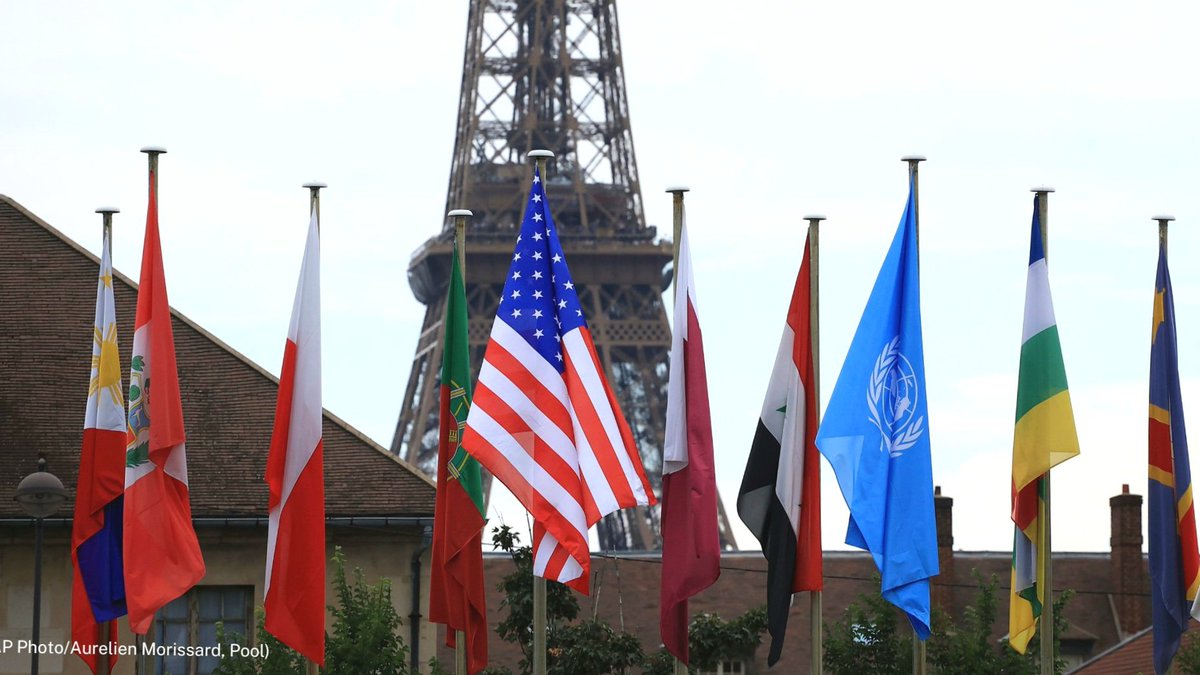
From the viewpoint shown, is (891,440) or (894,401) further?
(894,401)

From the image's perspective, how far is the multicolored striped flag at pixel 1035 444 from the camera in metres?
24.1

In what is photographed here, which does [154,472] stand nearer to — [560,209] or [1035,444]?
[1035,444]

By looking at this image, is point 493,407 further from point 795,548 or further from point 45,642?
point 45,642

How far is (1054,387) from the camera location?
79.9ft

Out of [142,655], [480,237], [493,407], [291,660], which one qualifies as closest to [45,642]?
[142,655]

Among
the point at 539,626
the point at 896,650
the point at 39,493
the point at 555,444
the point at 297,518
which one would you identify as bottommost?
the point at 896,650

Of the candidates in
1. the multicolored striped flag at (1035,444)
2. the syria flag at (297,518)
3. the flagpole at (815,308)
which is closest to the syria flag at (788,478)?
the flagpole at (815,308)

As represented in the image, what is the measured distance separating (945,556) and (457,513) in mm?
28852

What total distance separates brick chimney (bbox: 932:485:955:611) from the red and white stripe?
28.6 metres

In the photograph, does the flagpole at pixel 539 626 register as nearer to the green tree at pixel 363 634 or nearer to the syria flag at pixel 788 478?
the syria flag at pixel 788 478

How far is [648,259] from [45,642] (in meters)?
45.4

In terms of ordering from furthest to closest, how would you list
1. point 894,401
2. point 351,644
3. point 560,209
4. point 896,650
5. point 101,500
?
point 560,209, point 896,650, point 351,644, point 101,500, point 894,401

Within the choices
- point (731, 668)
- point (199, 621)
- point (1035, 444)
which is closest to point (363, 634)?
point (199, 621)

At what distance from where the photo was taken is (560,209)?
257 ft
